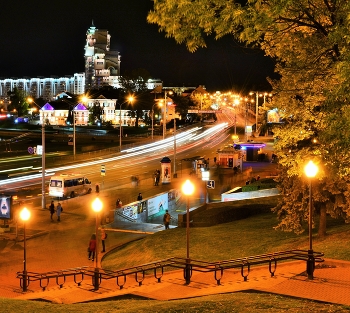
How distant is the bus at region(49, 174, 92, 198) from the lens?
1612 inches

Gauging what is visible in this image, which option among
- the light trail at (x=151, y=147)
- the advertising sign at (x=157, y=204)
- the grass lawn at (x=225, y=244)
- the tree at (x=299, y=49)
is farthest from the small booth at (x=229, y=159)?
the tree at (x=299, y=49)

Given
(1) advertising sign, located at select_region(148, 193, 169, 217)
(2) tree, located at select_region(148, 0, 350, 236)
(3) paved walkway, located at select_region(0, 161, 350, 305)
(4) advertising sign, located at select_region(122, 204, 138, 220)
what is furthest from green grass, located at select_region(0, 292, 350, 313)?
(1) advertising sign, located at select_region(148, 193, 169, 217)

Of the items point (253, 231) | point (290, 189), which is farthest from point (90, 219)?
point (290, 189)

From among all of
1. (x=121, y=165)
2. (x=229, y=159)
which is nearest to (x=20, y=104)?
(x=121, y=165)

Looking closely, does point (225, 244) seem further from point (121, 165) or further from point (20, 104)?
point (20, 104)

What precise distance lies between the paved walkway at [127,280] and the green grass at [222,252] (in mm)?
902

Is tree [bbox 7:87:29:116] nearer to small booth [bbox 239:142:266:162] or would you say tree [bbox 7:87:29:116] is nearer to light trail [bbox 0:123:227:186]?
light trail [bbox 0:123:227:186]

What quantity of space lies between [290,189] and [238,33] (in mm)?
9777

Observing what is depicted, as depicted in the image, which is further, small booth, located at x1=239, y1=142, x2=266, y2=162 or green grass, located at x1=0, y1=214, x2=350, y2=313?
small booth, located at x1=239, y1=142, x2=266, y2=162

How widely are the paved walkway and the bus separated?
9.31 meters

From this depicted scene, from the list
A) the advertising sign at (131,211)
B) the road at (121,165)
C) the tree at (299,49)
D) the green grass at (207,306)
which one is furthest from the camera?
the road at (121,165)

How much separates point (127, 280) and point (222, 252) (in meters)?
4.78

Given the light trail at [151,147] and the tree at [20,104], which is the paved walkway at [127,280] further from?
the tree at [20,104]

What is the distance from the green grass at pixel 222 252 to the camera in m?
11.3
